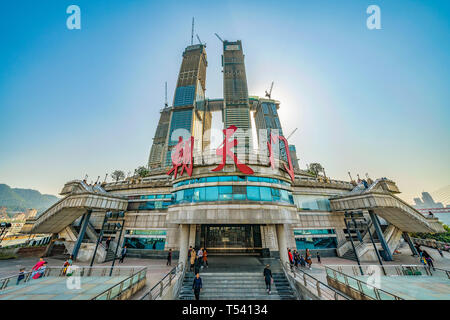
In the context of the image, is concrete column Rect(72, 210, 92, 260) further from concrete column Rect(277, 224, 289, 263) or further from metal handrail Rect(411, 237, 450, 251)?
metal handrail Rect(411, 237, 450, 251)

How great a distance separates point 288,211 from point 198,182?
11.5 m

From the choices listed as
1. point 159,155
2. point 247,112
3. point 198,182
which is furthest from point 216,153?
point 159,155

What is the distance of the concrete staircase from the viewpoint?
45.1 ft

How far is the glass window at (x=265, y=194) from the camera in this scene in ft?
61.5

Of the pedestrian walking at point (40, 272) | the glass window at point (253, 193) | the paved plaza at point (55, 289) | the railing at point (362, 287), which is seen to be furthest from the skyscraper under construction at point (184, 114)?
the railing at point (362, 287)

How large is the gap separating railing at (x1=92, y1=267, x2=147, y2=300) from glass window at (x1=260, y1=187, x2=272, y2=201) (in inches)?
540

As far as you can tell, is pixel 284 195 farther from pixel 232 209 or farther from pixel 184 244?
pixel 184 244

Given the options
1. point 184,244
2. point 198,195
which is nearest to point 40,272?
point 184,244

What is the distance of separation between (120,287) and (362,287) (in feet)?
52.3

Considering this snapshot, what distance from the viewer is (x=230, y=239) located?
24344 millimetres

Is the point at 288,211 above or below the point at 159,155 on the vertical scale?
below
